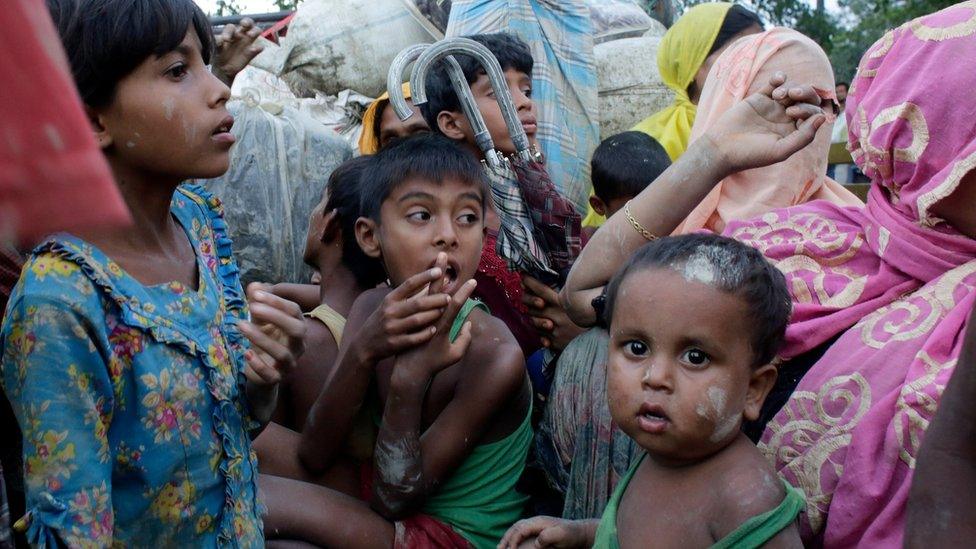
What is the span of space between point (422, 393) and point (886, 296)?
3.71ft

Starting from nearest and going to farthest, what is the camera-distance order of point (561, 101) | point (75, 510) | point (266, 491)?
point (75, 510) → point (266, 491) → point (561, 101)

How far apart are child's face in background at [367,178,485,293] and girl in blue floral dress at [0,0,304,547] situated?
1.98 ft

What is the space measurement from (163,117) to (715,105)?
183 centimetres

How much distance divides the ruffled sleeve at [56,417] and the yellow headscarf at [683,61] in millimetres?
3454

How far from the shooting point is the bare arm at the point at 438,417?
257cm

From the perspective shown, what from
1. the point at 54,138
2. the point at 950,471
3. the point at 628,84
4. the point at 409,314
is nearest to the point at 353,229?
the point at 409,314

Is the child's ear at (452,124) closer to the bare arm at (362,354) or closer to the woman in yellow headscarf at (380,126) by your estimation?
the woman in yellow headscarf at (380,126)

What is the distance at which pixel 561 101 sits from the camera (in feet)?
15.6

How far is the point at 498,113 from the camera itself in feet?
11.8

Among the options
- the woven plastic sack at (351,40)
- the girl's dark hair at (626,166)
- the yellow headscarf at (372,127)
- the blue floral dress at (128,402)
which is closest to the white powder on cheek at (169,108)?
the blue floral dress at (128,402)

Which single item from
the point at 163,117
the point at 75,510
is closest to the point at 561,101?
the point at 163,117

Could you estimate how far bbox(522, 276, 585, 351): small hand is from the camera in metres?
3.07

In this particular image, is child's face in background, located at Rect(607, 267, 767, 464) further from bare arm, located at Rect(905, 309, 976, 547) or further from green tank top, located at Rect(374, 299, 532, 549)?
green tank top, located at Rect(374, 299, 532, 549)

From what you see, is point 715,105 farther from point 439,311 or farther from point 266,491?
point 266,491
